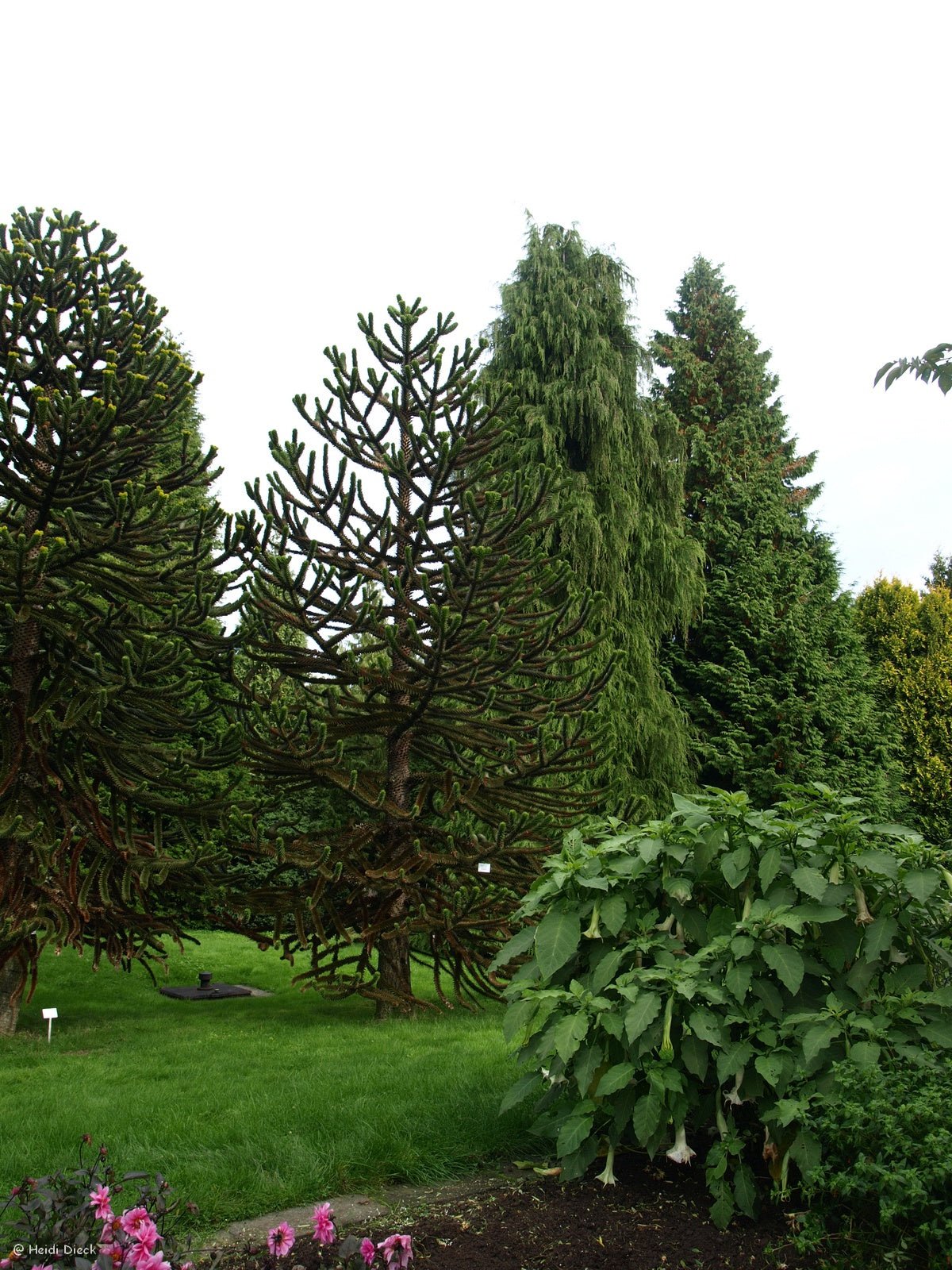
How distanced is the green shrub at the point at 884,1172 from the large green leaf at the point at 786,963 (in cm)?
24

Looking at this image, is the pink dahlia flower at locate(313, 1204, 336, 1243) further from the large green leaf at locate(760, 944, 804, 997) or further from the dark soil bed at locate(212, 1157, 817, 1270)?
the large green leaf at locate(760, 944, 804, 997)

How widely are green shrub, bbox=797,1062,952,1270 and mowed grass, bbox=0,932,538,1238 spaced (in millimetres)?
1262

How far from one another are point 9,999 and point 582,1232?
5959 mm

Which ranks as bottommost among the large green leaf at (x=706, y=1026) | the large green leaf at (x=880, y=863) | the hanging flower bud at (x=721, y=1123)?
the hanging flower bud at (x=721, y=1123)

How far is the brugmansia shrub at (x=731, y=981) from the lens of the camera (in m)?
2.57

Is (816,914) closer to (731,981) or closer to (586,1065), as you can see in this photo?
(731,981)

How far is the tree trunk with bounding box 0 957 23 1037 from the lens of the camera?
6887 millimetres

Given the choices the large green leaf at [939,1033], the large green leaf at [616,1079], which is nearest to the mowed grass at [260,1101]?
the large green leaf at [616,1079]

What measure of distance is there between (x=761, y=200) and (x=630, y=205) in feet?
3.98

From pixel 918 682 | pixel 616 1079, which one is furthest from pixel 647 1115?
pixel 918 682

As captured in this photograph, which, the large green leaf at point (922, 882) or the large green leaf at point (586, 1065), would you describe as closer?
the large green leaf at point (922, 882)

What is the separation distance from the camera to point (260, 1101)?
3.99 m

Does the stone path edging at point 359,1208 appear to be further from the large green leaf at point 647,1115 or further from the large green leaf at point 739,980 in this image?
the large green leaf at point 739,980

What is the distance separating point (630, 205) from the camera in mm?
4000
